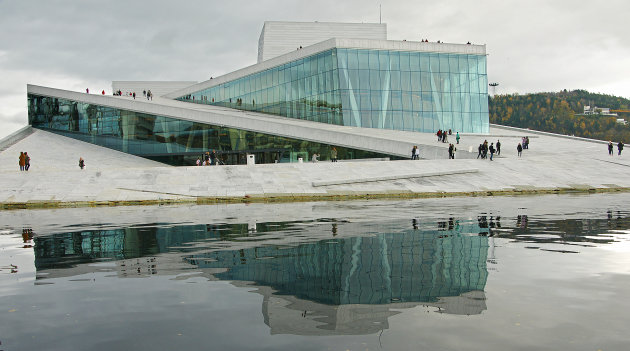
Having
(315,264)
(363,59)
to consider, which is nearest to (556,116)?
(363,59)

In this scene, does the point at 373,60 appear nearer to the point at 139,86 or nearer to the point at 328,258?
the point at 328,258

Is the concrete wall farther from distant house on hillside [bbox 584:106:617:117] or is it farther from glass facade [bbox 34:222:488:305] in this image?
distant house on hillside [bbox 584:106:617:117]

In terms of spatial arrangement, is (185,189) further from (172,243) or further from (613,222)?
(613,222)

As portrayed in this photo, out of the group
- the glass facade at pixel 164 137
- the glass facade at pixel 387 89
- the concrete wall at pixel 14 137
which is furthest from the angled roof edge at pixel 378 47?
the concrete wall at pixel 14 137

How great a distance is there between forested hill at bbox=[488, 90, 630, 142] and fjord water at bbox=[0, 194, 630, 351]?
128 metres

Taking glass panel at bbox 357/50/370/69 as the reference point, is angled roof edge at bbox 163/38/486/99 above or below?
above

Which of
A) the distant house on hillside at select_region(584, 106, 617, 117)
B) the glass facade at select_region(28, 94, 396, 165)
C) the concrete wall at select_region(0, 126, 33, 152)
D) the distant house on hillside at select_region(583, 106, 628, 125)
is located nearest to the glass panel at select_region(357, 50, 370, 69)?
the glass facade at select_region(28, 94, 396, 165)

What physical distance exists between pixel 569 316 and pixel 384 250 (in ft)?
13.0

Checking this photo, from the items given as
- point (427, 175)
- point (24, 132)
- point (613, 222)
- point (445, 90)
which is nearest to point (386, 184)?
point (427, 175)

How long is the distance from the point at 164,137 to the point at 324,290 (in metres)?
44.9

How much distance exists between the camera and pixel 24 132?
178 ft

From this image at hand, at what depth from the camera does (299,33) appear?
2773 inches

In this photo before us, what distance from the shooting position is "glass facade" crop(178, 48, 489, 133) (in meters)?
49.2

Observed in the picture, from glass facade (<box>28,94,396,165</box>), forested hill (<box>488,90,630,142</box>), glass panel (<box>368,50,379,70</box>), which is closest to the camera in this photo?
glass facade (<box>28,94,396,165</box>)
